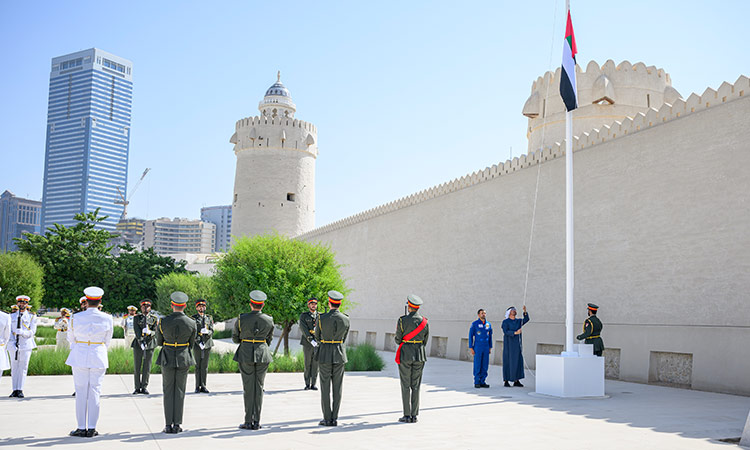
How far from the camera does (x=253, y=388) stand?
25.9 ft

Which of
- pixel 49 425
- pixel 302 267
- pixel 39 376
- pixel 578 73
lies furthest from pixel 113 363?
pixel 578 73

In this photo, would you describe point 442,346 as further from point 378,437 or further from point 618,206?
point 378,437

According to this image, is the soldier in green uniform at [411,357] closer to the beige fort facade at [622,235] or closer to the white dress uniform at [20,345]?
the beige fort facade at [622,235]

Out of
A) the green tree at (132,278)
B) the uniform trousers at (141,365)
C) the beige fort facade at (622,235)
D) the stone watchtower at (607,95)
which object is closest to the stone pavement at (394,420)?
the uniform trousers at (141,365)

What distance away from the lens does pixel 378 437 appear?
7.24 metres

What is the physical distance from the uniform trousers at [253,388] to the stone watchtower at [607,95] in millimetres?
16422

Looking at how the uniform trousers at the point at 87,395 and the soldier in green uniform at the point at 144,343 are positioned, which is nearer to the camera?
the uniform trousers at the point at 87,395

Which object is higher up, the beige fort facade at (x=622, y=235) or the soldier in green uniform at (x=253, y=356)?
the beige fort facade at (x=622, y=235)

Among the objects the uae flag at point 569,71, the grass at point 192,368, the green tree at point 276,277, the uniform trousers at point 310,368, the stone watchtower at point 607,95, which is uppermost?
the stone watchtower at point 607,95

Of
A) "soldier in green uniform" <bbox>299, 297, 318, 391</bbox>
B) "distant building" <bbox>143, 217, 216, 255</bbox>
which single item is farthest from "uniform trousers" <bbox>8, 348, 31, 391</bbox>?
"distant building" <bbox>143, 217, 216, 255</bbox>

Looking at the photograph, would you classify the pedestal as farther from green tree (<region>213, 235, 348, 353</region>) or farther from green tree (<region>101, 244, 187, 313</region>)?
green tree (<region>101, 244, 187, 313</region>)

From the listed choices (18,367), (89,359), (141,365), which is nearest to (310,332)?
(141,365)

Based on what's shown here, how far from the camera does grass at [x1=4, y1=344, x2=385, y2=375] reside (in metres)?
14.3

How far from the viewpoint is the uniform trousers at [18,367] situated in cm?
1038
